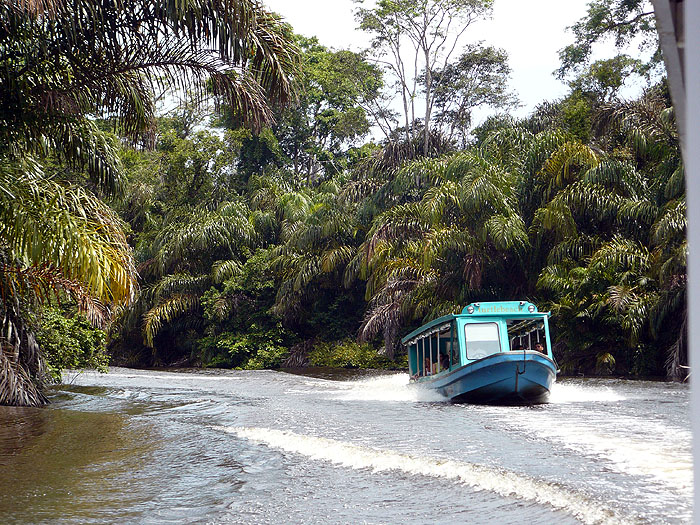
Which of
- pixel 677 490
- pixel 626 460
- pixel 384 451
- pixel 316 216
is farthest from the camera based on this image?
pixel 316 216

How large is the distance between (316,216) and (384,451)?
68.3 feet

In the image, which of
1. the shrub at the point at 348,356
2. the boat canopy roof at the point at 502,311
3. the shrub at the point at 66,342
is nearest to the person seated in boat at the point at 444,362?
the boat canopy roof at the point at 502,311

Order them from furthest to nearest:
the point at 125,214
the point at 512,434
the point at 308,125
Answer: the point at 308,125 → the point at 125,214 → the point at 512,434

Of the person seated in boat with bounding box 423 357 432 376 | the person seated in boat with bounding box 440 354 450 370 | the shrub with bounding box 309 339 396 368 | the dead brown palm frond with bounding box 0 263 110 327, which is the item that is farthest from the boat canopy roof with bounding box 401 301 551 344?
the shrub with bounding box 309 339 396 368

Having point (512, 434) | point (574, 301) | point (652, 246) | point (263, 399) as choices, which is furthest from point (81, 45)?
point (652, 246)

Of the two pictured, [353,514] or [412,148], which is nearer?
[353,514]

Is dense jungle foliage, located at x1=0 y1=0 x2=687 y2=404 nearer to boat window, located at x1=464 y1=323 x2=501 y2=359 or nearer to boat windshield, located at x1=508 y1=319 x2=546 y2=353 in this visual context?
boat windshield, located at x1=508 y1=319 x2=546 y2=353

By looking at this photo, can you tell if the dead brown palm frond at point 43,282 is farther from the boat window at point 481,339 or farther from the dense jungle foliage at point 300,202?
the boat window at point 481,339

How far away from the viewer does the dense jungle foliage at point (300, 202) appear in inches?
414

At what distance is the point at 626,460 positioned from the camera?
10242 millimetres

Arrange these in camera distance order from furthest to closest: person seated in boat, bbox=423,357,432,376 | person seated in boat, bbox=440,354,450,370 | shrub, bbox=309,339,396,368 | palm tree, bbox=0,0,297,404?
shrub, bbox=309,339,396,368 < person seated in boat, bbox=423,357,432,376 < person seated in boat, bbox=440,354,450,370 < palm tree, bbox=0,0,297,404

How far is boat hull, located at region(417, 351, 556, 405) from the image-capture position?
15875 mm

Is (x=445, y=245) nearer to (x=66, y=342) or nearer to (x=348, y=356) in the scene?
(x=348, y=356)

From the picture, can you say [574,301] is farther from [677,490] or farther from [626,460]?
[677,490]
